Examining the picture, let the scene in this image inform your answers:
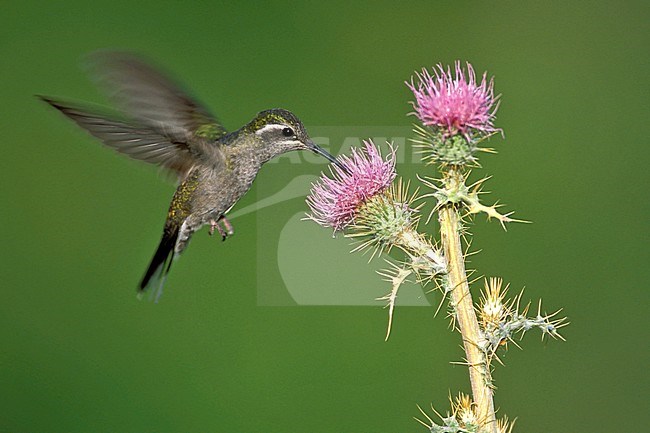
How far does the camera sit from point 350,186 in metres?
2.50

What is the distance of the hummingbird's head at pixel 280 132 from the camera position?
274 centimetres

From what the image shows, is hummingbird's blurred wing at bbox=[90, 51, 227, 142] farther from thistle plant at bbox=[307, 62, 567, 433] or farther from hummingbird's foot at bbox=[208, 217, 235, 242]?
thistle plant at bbox=[307, 62, 567, 433]

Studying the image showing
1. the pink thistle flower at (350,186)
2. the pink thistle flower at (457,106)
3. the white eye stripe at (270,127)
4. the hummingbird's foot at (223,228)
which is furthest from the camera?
the hummingbird's foot at (223,228)

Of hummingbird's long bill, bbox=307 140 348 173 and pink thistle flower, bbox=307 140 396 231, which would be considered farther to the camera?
hummingbird's long bill, bbox=307 140 348 173

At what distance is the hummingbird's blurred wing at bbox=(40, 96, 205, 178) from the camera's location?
2508 millimetres

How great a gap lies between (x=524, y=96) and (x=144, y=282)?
167 inches

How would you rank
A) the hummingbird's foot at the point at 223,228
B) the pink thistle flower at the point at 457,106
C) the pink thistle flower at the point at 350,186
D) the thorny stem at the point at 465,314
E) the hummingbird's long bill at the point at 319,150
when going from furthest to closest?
the hummingbird's foot at the point at 223,228 < the hummingbird's long bill at the point at 319,150 < the pink thistle flower at the point at 350,186 < the pink thistle flower at the point at 457,106 < the thorny stem at the point at 465,314

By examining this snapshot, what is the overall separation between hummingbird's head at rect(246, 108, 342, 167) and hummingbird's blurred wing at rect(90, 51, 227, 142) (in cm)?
23

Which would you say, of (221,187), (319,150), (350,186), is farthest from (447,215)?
(221,187)

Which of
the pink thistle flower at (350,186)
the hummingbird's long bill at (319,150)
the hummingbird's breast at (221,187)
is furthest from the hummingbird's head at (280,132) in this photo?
the pink thistle flower at (350,186)

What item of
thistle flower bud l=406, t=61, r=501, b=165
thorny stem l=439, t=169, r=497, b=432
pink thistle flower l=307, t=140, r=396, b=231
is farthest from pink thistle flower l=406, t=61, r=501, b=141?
pink thistle flower l=307, t=140, r=396, b=231

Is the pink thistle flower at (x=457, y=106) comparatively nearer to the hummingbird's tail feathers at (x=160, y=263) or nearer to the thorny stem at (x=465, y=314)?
the thorny stem at (x=465, y=314)

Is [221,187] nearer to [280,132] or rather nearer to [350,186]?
[280,132]

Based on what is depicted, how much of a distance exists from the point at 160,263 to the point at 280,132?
0.74 meters
